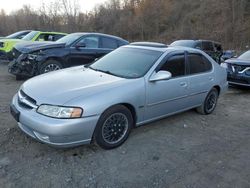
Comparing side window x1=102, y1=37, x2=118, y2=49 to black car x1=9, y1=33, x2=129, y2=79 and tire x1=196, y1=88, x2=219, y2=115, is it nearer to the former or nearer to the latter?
black car x1=9, y1=33, x2=129, y2=79

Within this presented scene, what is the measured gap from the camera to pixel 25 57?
7711 millimetres

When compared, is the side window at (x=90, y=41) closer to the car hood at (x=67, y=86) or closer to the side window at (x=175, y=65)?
the car hood at (x=67, y=86)

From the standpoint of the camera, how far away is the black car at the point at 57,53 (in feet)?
25.3

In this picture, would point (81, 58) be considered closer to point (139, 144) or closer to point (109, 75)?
point (109, 75)

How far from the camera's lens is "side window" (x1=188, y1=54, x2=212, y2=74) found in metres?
4.97

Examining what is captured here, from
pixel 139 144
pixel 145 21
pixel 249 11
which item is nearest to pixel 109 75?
pixel 139 144

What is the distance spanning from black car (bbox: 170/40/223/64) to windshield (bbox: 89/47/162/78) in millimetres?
7468

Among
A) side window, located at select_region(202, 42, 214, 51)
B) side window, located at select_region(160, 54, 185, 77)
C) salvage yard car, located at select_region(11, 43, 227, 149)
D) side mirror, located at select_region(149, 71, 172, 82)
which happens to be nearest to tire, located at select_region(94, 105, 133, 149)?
salvage yard car, located at select_region(11, 43, 227, 149)

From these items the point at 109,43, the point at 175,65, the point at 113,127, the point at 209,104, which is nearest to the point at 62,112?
the point at 113,127

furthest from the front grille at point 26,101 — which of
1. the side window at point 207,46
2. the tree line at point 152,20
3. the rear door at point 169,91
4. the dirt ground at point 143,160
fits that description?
the tree line at point 152,20

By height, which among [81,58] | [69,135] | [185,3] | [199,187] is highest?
[185,3]

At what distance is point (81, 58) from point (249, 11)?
23.9 m

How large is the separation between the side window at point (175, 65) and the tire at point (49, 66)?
4468 mm

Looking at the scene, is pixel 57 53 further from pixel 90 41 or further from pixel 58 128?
pixel 58 128
